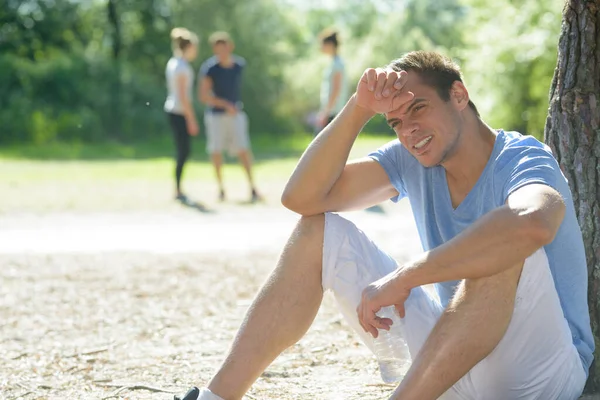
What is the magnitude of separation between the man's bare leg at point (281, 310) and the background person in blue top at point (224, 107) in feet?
27.3

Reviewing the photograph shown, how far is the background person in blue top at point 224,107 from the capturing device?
472 inches

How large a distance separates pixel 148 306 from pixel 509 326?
351 centimetres

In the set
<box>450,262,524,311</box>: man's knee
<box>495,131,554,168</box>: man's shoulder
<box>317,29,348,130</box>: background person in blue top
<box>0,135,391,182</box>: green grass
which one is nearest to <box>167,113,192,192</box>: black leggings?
<box>317,29,348,130</box>: background person in blue top

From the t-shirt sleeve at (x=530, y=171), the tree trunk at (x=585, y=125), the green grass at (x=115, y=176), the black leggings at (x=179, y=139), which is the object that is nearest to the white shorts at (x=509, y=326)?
the t-shirt sleeve at (x=530, y=171)

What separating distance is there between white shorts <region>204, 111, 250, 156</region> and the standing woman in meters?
0.47

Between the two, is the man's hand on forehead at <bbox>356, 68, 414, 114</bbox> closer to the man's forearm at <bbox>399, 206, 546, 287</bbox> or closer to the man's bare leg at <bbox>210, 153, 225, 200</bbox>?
the man's forearm at <bbox>399, 206, 546, 287</bbox>

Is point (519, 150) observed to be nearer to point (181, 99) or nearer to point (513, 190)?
point (513, 190)

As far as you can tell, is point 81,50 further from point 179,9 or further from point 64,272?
point 64,272

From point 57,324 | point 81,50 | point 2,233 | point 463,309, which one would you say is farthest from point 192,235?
point 81,50

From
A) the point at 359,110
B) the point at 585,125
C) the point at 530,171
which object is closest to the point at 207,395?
the point at 359,110

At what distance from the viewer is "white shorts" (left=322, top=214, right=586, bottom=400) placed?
3.11 meters

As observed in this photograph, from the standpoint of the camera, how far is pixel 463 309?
310cm

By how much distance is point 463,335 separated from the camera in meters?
3.09

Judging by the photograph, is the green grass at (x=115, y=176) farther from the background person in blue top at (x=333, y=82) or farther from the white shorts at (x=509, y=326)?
the white shorts at (x=509, y=326)
